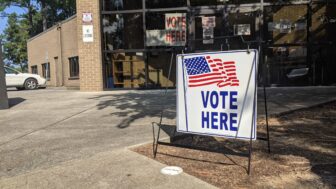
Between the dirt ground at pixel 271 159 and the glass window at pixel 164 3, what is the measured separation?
31.3 feet

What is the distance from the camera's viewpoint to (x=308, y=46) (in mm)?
15547

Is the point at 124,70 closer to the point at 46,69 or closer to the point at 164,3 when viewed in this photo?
the point at 164,3

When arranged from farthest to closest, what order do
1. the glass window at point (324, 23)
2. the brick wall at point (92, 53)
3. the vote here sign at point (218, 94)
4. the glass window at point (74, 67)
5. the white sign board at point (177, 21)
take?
the glass window at point (74, 67) < the brick wall at point (92, 53) < the white sign board at point (177, 21) < the glass window at point (324, 23) < the vote here sign at point (218, 94)

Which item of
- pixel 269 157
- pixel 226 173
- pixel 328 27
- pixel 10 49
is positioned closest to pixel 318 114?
pixel 269 157

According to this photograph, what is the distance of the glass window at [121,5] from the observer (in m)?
16.6

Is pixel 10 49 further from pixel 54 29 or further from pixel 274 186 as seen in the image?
pixel 274 186

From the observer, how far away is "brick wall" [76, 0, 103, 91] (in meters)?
16.3

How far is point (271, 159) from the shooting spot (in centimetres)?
552

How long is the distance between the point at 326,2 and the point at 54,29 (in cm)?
1709

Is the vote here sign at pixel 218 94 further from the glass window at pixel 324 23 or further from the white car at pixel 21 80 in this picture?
the white car at pixel 21 80

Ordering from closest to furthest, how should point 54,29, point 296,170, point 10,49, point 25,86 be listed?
1. point 296,170
2. point 25,86
3. point 54,29
4. point 10,49

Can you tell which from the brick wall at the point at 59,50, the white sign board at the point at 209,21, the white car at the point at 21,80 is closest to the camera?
the white sign board at the point at 209,21

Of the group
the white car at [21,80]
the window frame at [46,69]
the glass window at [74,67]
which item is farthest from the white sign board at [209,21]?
the window frame at [46,69]

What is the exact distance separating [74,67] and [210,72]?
18.3 metres
